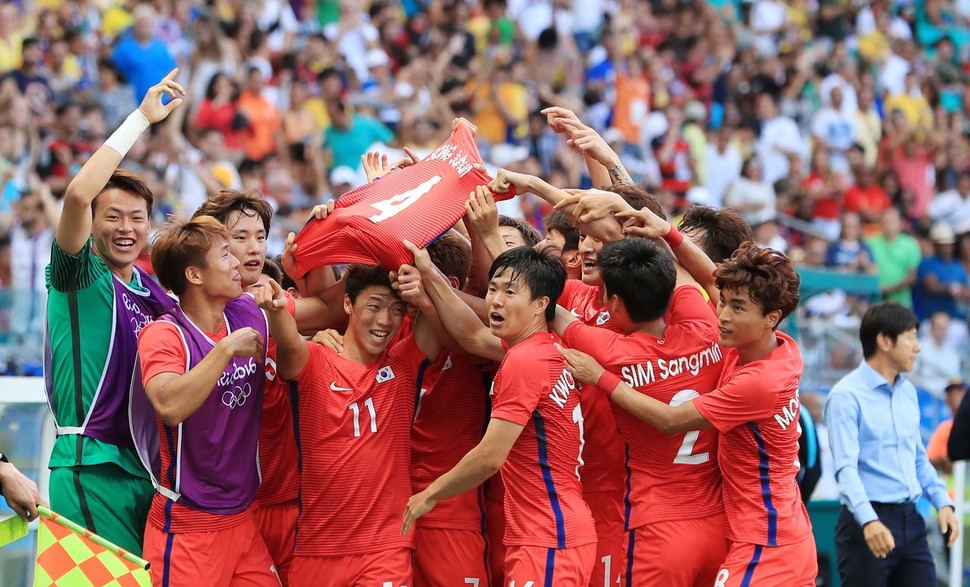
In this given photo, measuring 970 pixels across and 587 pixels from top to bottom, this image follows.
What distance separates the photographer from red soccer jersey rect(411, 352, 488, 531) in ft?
19.1

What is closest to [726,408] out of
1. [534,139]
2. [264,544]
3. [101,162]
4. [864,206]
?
[264,544]

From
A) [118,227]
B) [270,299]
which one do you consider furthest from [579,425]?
[118,227]

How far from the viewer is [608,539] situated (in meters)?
5.93

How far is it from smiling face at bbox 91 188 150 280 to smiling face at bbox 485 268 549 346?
169 cm

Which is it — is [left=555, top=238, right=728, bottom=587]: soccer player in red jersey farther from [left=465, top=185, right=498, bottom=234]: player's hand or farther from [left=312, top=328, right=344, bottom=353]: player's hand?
[left=312, top=328, right=344, bottom=353]: player's hand

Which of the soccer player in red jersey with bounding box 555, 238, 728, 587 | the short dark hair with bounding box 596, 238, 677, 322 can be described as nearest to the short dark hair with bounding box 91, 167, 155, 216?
the soccer player in red jersey with bounding box 555, 238, 728, 587

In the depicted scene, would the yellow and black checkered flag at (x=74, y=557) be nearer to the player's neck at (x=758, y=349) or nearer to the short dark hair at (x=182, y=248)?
the short dark hair at (x=182, y=248)

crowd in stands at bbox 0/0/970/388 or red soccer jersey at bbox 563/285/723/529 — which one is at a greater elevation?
crowd in stands at bbox 0/0/970/388

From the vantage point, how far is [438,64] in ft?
53.5

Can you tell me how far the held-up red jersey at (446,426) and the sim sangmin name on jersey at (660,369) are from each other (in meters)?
0.81

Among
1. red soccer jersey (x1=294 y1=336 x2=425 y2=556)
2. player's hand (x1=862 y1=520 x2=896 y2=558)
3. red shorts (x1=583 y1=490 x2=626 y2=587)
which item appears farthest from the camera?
player's hand (x1=862 y1=520 x2=896 y2=558)

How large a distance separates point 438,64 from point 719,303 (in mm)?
11278

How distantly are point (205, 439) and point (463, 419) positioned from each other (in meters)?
1.21

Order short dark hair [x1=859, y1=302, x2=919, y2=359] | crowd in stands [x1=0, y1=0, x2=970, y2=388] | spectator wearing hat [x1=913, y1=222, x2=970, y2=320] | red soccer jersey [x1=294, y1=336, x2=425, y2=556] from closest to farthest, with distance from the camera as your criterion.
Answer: red soccer jersey [x1=294, y1=336, x2=425, y2=556]
short dark hair [x1=859, y1=302, x2=919, y2=359]
crowd in stands [x1=0, y1=0, x2=970, y2=388]
spectator wearing hat [x1=913, y1=222, x2=970, y2=320]
